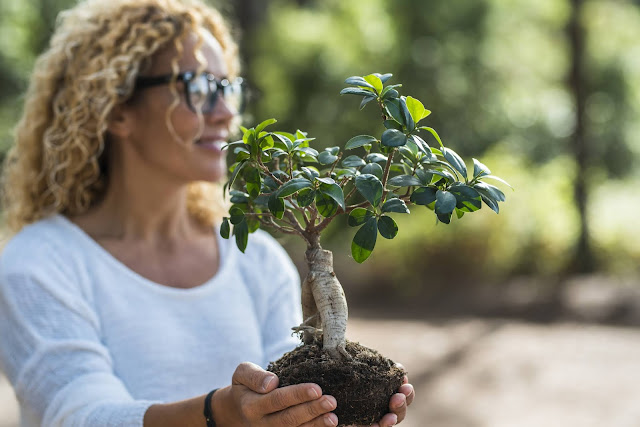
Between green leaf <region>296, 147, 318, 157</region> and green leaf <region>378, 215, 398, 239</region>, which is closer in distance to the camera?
green leaf <region>378, 215, 398, 239</region>

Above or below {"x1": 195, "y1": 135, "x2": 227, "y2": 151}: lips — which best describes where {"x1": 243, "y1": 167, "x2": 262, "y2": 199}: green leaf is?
below

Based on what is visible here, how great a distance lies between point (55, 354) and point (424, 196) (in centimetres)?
105

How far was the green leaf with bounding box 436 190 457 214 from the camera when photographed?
4.31 feet

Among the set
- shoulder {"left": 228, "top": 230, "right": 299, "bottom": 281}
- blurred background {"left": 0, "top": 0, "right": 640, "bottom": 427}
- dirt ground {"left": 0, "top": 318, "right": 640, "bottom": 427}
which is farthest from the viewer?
blurred background {"left": 0, "top": 0, "right": 640, "bottom": 427}

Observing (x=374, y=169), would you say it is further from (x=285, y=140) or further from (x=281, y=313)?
(x=281, y=313)

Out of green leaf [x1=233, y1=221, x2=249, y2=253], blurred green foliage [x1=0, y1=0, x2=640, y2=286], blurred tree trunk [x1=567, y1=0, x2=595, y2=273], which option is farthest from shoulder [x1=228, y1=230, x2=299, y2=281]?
blurred tree trunk [x1=567, y1=0, x2=595, y2=273]

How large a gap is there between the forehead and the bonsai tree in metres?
0.72

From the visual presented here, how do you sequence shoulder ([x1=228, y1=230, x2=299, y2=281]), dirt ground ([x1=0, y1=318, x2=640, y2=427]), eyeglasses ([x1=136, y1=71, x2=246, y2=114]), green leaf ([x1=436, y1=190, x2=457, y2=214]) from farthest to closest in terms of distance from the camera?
1. dirt ground ([x1=0, y1=318, x2=640, y2=427])
2. shoulder ([x1=228, y1=230, x2=299, y2=281])
3. eyeglasses ([x1=136, y1=71, x2=246, y2=114])
4. green leaf ([x1=436, y1=190, x2=457, y2=214])

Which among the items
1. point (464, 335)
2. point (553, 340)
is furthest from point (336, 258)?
point (553, 340)

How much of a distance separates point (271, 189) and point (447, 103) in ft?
24.1

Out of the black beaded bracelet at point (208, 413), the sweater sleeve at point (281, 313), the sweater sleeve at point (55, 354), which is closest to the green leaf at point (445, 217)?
the black beaded bracelet at point (208, 413)

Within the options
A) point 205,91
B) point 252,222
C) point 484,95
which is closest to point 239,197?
point 252,222

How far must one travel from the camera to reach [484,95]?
8867 millimetres

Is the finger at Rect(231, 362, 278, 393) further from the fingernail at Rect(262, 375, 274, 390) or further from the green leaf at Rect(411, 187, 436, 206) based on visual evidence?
the green leaf at Rect(411, 187, 436, 206)
